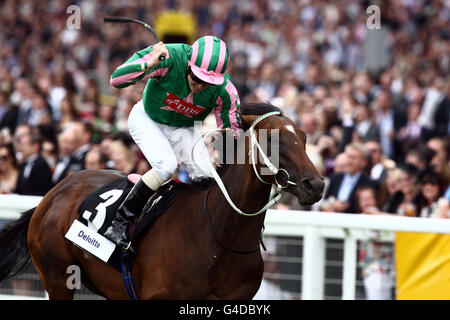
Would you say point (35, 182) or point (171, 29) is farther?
point (171, 29)

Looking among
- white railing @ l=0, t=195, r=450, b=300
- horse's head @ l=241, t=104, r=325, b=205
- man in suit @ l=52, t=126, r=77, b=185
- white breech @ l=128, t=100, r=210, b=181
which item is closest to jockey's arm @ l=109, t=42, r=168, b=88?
white breech @ l=128, t=100, r=210, b=181

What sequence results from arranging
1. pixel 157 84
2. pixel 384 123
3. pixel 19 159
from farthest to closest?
pixel 384 123
pixel 19 159
pixel 157 84

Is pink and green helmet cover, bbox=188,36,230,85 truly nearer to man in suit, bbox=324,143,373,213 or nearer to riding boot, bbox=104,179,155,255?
riding boot, bbox=104,179,155,255

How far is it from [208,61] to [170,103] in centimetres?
42

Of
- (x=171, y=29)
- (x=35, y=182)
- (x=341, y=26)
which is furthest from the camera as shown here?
(x=171, y=29)

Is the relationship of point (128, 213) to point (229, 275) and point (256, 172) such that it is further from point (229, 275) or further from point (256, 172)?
point (256, 172)

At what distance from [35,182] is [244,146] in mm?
3477

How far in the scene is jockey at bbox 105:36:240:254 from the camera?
13.6 ft

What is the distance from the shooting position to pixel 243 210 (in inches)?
158

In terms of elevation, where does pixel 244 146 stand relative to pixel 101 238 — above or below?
above

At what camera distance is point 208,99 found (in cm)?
435

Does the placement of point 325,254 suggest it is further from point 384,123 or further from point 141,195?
point 384,123

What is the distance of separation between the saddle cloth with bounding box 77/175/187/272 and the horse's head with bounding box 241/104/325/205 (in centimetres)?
71
